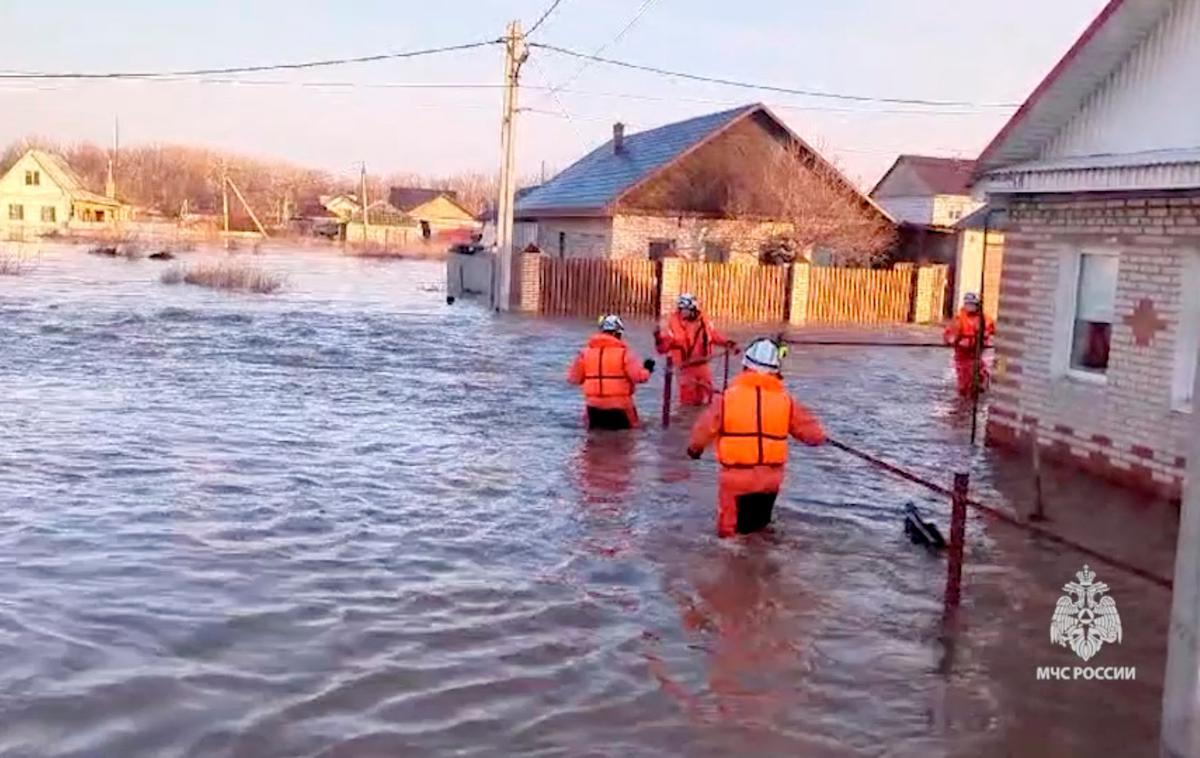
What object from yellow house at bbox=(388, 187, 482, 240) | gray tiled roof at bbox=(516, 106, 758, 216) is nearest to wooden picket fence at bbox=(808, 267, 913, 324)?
gray tiled roof at bbox=(516, 106, 758, 216)

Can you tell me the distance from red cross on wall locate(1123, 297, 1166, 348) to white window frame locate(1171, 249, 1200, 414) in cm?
23

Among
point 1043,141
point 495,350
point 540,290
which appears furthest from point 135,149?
point 1043,141

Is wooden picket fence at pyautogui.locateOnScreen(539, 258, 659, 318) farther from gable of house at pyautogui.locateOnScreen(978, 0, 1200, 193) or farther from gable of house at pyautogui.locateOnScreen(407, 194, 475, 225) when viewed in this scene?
gable of house at pyautogui.locateOnScreen(407, 194, 475, 225)

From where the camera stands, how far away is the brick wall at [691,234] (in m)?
33.8

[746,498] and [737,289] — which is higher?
[737,289]

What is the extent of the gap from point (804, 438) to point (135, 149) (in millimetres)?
147007

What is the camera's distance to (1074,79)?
1059cm

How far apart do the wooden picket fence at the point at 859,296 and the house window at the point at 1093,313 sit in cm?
2083

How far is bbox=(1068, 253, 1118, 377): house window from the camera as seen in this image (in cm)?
1096

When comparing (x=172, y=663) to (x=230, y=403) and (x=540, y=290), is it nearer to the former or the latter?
(x=230, y=403)

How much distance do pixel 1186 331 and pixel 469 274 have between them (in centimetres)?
2722

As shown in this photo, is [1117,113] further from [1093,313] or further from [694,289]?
[694,289]

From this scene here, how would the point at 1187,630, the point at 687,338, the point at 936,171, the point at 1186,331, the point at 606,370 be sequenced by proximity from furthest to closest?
the point at 936,171
the point at 687,338
the point at 606,370
the point at 1186,331
the point at 1187,630

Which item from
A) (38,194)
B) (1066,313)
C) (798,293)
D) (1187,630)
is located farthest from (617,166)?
(38,194)
